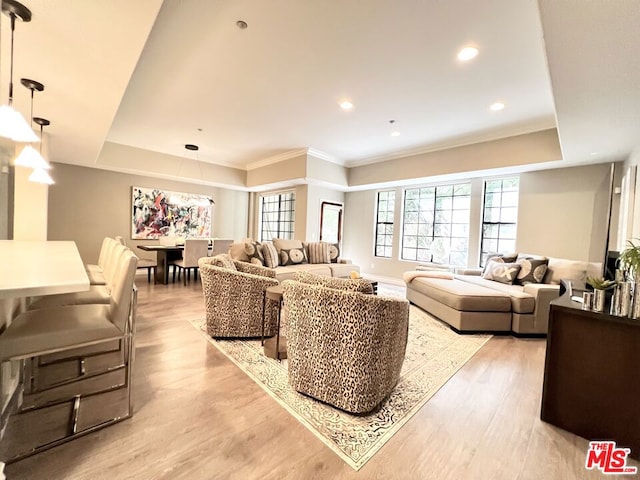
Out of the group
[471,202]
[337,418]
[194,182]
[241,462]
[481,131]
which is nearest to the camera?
[241,462]

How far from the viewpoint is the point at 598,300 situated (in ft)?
5.64

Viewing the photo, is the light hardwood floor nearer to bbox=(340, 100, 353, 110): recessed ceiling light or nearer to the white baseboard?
bbox=(340, 100, 353, 110): recessed ceiling light

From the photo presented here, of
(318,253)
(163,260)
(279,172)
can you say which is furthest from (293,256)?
(163,260)

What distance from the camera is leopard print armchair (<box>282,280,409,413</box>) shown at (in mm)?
1686

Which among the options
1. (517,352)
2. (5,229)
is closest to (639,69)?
(517,352)

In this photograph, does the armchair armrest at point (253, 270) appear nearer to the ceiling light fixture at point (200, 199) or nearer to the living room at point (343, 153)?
the living room at point (343, 153)

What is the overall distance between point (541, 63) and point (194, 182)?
718 centimetres

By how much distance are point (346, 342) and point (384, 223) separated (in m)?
5.66

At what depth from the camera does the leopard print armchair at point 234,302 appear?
2.84 meters

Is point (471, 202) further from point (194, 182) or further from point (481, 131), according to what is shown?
point (194, 182)

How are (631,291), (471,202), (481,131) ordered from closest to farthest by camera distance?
(631,291)
(481,131)
(471,202)

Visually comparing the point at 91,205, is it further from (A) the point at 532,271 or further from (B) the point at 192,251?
(A) the point at 532,271

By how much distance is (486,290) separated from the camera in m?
3.64

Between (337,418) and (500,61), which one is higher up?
(500,61)
